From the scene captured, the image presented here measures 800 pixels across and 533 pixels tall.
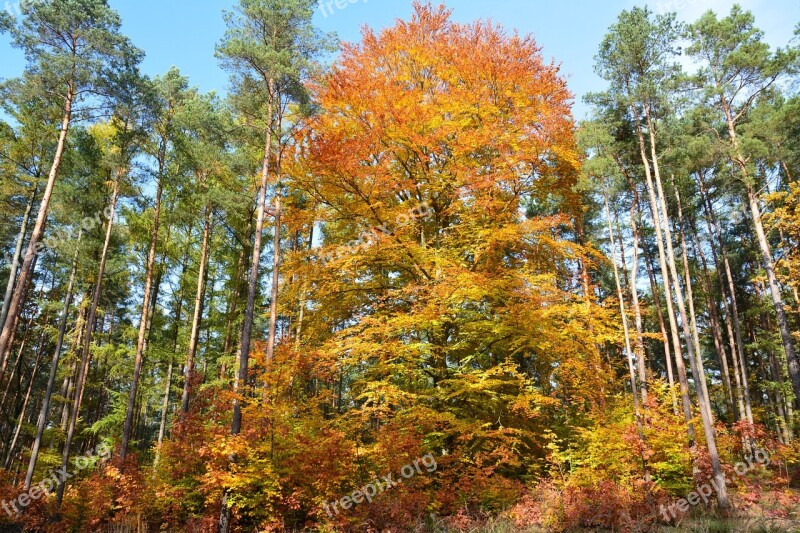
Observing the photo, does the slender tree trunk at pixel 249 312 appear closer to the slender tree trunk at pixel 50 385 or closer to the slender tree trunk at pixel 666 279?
the slender tree trunk at pixel 50 385

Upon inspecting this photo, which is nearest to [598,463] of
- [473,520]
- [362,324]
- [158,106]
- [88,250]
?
[473,520]

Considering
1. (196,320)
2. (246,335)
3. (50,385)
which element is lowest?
(50,385)

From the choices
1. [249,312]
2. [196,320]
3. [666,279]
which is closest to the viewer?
[249,312]

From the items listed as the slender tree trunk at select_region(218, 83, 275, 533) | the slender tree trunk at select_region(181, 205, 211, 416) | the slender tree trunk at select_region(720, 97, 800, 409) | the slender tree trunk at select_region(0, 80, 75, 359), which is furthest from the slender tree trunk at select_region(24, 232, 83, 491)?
the slender tree trunk at select_region(720, 97, 800, 409)

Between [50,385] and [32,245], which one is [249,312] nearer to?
[32,245]

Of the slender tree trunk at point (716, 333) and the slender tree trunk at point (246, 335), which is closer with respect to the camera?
the slender tree trunk at point (246, 335)

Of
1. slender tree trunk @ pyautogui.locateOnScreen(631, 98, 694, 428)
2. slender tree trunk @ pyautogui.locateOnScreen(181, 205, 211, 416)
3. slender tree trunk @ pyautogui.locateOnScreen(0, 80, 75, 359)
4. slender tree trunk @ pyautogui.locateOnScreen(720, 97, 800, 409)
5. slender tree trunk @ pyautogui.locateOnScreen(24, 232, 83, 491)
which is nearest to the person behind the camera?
slender tree trunk @ pyautogui.locateOnScreen(0, 80, 75, 359)

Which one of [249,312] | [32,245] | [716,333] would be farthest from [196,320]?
[716,333]

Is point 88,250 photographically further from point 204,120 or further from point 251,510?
point 251,510

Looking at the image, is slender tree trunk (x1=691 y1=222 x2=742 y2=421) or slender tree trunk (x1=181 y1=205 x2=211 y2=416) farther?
slender tree trunk (x1=691 y1=222 x2=742 y2=421)

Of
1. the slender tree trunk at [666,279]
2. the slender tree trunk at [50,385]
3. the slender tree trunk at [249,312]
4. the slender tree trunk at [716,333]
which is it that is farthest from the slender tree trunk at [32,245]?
the slender tree trunk at [716,333]

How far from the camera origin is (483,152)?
11719 millimetres

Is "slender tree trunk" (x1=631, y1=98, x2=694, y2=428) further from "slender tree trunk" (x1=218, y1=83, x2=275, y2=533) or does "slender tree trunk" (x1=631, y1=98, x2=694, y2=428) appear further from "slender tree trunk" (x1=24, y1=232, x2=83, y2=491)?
"slender tree trunk" (x1=24, y1=232, x2=83, y2=491)

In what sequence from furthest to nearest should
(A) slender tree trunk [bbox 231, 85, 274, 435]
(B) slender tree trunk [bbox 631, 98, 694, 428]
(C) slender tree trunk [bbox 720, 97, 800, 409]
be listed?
1. (C) slender tree trunk [bbox 720, 97, 800, 409]
2. (B) slender tree trunk [bbox 631, 98, 694, 428]
3. (A) slender tree trunk [bbox 231, 85, 274, 435]
